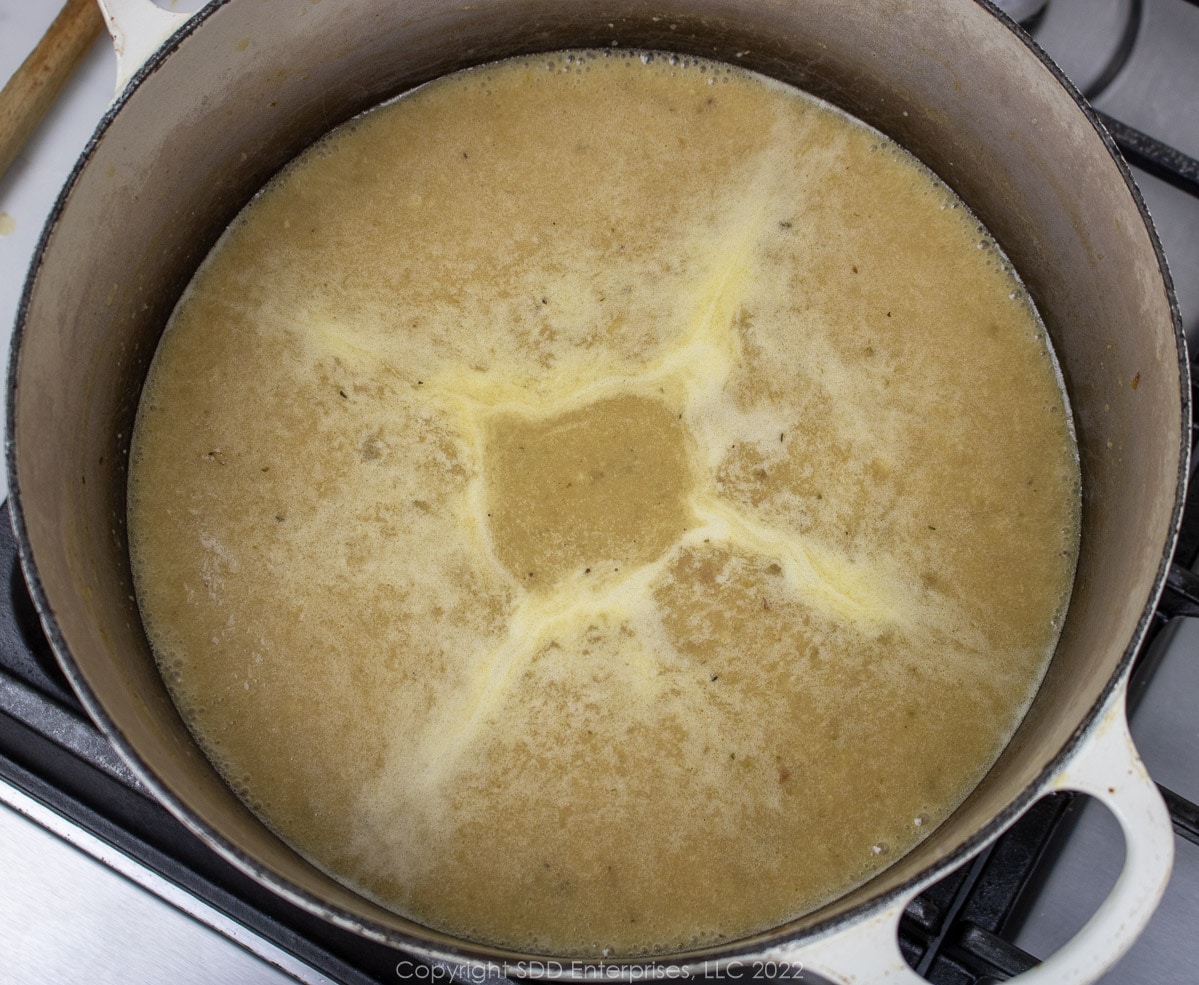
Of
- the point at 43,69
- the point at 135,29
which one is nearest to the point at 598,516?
the point at 135,29

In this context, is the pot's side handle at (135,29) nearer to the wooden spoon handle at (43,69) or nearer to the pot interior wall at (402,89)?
the pot interior wall at (402,89)

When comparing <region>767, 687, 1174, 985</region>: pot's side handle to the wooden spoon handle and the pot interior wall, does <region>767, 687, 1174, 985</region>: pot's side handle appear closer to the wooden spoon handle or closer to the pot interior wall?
the pot interior wall

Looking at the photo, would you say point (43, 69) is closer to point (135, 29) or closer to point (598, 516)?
point (135, 29)

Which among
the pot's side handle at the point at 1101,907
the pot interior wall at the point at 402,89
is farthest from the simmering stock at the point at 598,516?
the pot's side handle at the point at 1101,907

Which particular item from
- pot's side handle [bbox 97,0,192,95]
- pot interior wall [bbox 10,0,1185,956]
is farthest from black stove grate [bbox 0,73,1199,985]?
pot's side handle [bbox 97,0,192,95]

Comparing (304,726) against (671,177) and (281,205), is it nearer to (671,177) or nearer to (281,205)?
(281,205)

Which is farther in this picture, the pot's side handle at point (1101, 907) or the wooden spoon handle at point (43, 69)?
the wooden spoon handle at point (43, 69)
